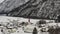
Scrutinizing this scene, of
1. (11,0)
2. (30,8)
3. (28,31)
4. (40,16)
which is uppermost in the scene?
(11,0)

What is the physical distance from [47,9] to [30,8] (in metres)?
0.34

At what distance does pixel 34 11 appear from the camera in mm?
2701

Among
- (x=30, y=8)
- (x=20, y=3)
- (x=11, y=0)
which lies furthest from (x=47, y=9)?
(x=11, y=0)

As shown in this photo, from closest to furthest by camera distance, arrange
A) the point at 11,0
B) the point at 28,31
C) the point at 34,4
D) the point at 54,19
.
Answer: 1. the point at 28,31
2. the point at 54,19
3. the point at 34,4
4. the point at 11,0

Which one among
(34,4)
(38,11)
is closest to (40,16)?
(38,11)

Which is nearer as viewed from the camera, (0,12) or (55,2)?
(55,2)

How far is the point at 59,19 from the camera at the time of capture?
98.9 inches

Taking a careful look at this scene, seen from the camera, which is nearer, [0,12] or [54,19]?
[54,19]

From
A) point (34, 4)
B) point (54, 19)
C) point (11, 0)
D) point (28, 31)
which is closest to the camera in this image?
point (28, 31)

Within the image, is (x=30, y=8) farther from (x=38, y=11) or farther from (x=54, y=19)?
(x=54, y=19)

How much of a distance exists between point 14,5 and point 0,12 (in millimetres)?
382

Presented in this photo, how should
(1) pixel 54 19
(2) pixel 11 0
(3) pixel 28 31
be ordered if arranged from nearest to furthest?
(3) pixel 28 31
(1) pixel 54 19
(2) pixel 11 0

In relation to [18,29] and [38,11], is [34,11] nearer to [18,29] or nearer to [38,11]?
[38,11]

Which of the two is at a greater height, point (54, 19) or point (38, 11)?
point (38, 11)
